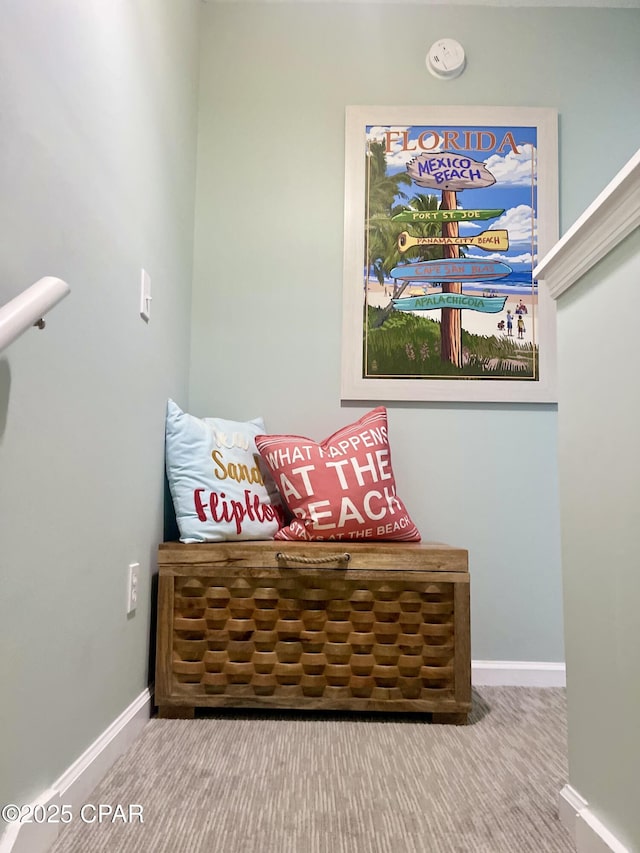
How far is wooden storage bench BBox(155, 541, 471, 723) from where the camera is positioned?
5.73 ft

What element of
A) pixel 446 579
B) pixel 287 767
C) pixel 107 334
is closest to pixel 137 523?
pixel 107 334

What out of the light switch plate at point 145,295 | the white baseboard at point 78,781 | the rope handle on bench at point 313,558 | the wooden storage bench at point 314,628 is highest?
the light switch plate at point 145,295

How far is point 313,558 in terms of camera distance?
5.85 feet

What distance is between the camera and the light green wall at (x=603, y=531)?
0.96 metres

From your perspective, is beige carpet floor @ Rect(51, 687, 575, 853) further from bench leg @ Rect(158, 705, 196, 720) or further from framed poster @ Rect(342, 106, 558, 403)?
framed poster @ Rect(342, 106, 558, 403)

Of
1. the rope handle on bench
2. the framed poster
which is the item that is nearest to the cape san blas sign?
the framed poster

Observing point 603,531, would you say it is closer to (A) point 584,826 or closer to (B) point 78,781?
(A) point 584,826

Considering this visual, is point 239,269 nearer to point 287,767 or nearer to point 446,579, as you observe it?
point 446,579

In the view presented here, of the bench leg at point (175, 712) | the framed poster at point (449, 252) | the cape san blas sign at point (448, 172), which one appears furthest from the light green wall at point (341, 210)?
the bench leg at point (175, 712)

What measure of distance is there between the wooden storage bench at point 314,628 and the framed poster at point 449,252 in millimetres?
706

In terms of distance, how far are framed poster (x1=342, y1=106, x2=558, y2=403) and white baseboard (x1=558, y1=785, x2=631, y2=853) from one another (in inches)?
53.5

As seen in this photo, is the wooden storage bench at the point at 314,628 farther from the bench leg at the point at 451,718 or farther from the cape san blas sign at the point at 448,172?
the cape san blas sign at the point at 448,172

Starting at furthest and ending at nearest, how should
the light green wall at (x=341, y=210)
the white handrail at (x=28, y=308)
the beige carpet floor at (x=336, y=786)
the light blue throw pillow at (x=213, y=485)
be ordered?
the light green wall at (x=341, y=210) < the light blue throw pillow at (x=213, y=485) < the beige carpet floor at (x=336, y=786) < the white handrail at (x=28, y=308)

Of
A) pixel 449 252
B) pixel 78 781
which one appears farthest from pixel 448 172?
pixel 78 781
